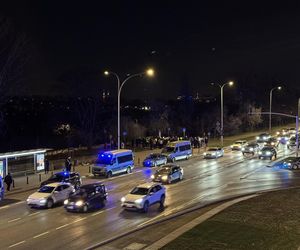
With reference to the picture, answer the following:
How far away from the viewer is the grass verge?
1652cm

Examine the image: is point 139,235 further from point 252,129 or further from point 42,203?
point 252,129

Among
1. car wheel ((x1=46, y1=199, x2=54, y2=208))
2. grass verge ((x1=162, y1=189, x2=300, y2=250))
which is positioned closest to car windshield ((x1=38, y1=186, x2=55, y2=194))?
car wheel ((x1=46, y1=199, x2=54, y2=208))

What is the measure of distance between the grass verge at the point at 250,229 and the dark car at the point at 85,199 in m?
7.10

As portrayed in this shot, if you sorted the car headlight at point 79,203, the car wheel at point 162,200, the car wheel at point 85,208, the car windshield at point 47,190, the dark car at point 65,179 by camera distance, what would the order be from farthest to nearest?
the dark car at point 65,179 < the car windshield at point 47,190 < the car wheel at point 162,200 < the car wheel at point 85,208 < the car headlight at point 79,203

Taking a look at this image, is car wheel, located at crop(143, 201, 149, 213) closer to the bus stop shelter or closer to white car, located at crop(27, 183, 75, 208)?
white car, located at crop(27, 183, 75, 208)

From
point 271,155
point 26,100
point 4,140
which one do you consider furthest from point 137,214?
point 26,100

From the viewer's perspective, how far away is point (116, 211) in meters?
24.5

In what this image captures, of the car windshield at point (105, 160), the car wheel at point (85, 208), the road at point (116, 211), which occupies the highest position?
the car windshield at point (105, 160)

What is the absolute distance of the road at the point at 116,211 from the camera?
19.0 metres

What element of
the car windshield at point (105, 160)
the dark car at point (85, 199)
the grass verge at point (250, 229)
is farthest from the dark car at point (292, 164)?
the dark car at point (85, 199)

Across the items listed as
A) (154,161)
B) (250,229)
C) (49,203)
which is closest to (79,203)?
Result: (49,203)

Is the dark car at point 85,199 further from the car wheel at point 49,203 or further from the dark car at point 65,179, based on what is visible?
the dark car at point 65,179

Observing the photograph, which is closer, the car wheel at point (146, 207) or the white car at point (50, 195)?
the car wheel at point (146, 207)

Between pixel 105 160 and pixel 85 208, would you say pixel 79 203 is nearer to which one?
pixel 85 208
